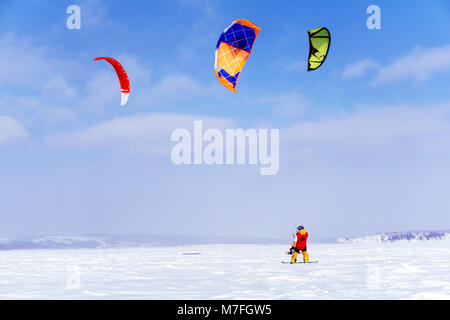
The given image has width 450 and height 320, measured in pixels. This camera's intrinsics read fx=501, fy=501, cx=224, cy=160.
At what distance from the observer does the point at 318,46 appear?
14062 mm

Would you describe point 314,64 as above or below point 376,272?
above

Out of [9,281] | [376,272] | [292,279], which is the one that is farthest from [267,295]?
[9,281]

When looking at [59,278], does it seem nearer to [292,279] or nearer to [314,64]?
[292,279]

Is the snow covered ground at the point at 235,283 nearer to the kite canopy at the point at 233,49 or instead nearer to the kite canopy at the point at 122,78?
the kite canopy at the point at 122,78

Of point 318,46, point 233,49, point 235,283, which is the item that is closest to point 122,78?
point 233,49

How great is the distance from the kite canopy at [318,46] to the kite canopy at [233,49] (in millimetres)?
1580

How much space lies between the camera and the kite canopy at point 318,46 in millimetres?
13758

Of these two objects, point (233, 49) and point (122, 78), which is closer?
point (233, 49)

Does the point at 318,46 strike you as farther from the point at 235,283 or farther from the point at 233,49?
the point at 235,283

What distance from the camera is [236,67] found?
14.9 meters

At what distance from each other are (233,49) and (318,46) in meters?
2.46

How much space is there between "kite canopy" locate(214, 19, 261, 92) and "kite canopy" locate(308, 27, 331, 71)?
1580mm

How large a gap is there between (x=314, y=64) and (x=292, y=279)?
6.78 metres
